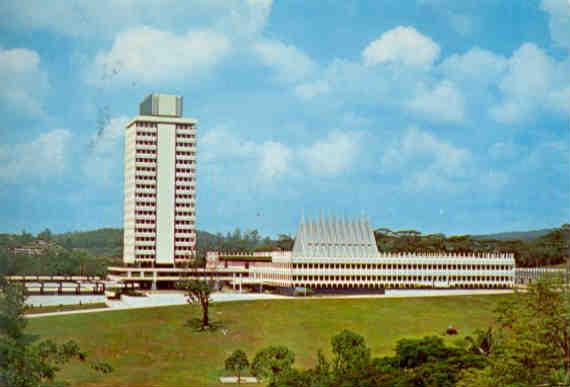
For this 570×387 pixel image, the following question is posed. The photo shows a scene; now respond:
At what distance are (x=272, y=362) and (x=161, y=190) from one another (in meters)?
63.1

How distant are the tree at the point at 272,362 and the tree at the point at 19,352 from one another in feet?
81.6

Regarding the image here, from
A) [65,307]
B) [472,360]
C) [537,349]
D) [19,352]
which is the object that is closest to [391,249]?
[65,307]

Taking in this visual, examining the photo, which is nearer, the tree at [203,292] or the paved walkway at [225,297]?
the tree at [203,292]

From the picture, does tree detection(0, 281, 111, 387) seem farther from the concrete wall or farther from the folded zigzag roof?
the concrete wall

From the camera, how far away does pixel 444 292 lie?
102 meters

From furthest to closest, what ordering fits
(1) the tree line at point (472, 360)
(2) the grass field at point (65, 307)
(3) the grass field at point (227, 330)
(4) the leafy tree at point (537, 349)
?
(2) the grass field at point (65, 307)
(3) the grass field at point (227, 330)
(1) the tree line at point (472, 360)
(4) the leafy tree at point (537, 349)

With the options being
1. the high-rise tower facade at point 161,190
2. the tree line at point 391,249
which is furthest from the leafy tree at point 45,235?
the high-rise tower facade at point 161,190

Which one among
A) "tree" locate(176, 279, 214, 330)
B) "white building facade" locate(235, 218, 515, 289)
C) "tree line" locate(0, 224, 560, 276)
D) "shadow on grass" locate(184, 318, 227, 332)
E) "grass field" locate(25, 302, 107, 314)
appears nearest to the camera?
"shadow on grass" locate(184, 318, 227, 332)

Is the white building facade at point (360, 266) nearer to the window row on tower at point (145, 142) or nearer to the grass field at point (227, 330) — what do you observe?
the grass field at point (227, 330)

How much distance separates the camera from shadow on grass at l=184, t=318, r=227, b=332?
79800 mm

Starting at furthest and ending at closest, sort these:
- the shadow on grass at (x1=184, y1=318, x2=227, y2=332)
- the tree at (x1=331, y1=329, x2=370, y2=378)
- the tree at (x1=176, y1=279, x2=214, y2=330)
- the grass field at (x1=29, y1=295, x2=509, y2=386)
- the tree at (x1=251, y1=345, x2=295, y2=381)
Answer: the tree at (x1=176, y1=279, x2=214, y2=330) → the shadow on grass at (x1=184, y1=318, x2=227, y2=332) → the grass field at (x1=29, y1=295, x2=509, y2=386) → the tree at (x1=251, y1=345, x2=295, y2=381) → the tree at (x1=331, y1=329, x2=370, y2=378)

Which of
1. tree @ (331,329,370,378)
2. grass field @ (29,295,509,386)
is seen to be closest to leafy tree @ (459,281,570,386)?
tree @ (331,329,370,378)

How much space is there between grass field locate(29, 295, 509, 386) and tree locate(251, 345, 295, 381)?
13.3 ft

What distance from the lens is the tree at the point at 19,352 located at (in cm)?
3117
